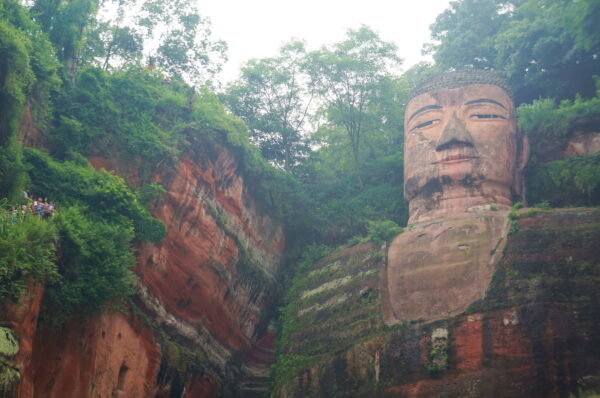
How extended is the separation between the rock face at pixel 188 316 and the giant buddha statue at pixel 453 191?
4.46 meters

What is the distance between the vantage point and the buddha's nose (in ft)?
60.3

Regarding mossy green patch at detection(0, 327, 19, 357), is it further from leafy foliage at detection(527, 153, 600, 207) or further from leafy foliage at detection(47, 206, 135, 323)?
leafy foliage at detection(527, 153, 600, 207)

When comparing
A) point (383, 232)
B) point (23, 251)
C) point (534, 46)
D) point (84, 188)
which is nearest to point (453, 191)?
point (383, 232)

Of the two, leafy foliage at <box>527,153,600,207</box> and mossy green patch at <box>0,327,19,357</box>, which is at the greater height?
leafy foliage at <box>527,153,600,207</box>

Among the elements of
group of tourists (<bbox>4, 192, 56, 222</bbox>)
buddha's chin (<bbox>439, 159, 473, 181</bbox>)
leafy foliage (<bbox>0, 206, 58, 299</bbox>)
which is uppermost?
buddha's chin (<bbox>439, 159, 473, 181</bbox>)

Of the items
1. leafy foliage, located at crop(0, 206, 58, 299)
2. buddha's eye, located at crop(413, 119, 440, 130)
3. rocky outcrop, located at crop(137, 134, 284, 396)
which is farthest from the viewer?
buddha's eye, located at crop(413, 119, 440, 130)

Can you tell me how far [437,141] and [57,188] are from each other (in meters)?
10.6

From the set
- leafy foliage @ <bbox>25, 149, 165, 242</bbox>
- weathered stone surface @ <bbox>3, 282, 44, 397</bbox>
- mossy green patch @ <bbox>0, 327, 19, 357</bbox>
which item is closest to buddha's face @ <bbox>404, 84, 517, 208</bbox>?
leafy foliage @ <bbox>25, 149, 165, 242</bbox>

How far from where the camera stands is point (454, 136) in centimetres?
1842

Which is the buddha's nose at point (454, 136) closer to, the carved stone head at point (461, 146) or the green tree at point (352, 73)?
the carved stone head at point (461, 146)

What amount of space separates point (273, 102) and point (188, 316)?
11327 mm

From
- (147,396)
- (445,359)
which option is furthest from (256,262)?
(445,359)

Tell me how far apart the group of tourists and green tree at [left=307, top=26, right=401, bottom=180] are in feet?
43.2

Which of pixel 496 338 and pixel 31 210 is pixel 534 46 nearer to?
pixel 496 338
